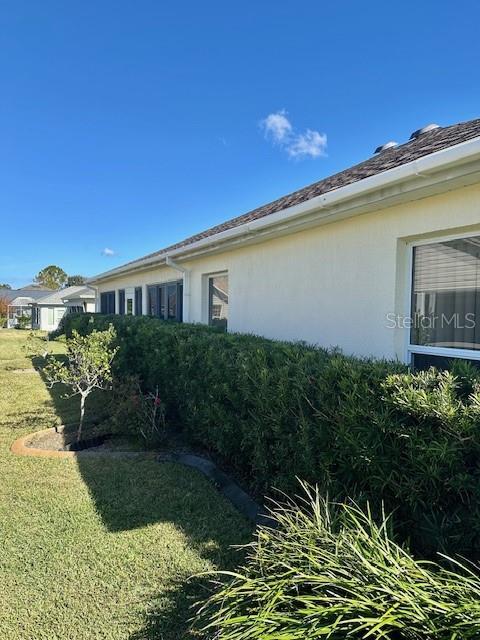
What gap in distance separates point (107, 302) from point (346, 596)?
70.7 feet

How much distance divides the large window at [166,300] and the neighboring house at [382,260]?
3.75m

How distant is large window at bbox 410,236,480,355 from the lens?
427 cm

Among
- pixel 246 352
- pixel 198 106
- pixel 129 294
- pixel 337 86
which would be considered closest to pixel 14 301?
pixel 129 294

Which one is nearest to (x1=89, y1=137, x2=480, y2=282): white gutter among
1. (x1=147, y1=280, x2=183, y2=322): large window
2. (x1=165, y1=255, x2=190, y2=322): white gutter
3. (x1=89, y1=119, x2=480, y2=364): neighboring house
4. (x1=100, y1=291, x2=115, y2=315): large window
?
(x1=89, y1=119, x2=480, y2=364): neighboring house

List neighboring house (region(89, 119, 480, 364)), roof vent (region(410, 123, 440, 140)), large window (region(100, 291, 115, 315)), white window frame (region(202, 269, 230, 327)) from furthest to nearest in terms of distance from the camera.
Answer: large window (region(100, 291, 115, 315))
white window frame (region(202, 269, 230, 327))
roof vent (region(410, 123, 440, 140))
neighboring house (region(89, 119, 480, 364))

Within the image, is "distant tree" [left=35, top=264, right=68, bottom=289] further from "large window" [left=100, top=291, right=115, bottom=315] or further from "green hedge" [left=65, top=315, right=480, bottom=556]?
"green hedge" [left=65, top=315, right=480, bottom=556]

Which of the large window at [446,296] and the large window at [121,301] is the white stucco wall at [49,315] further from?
the large window at [446,296]

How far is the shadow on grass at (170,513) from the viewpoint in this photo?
123 inches

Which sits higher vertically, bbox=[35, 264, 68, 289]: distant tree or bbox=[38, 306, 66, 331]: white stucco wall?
bbox=[35, 264, 68, 289]: distant tree

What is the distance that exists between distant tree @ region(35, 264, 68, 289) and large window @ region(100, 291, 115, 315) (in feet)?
309

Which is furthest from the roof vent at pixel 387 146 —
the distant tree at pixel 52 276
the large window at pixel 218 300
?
the distant tree at pixel 52 276

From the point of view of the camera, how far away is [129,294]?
17922 millimetres

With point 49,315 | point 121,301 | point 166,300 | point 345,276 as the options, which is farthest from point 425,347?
point 49,315

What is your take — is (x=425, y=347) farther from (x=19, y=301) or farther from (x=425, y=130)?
(x=19, y=301)
